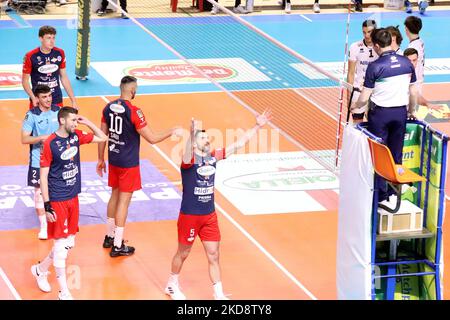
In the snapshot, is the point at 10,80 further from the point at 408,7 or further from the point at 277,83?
the point at 408,7

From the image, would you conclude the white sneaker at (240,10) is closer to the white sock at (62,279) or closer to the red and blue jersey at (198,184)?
the red and blue jersey at (198,184)

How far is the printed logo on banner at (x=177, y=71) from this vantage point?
22.6m

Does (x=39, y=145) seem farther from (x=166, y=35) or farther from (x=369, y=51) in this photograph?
(x=166, y=35)

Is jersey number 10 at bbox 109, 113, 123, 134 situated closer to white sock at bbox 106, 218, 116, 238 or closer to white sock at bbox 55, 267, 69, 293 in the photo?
white sock at bbox 106, 218, 116, 238

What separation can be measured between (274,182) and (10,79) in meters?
8.00

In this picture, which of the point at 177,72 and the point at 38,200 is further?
the point at 177,72

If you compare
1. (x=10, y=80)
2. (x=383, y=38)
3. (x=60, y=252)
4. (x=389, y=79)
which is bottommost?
(x=10, y=80)

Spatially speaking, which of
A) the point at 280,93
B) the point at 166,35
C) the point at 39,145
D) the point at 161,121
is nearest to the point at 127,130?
the point at 39,145

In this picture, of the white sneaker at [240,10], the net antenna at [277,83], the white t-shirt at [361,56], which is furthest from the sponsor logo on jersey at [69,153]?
the white sneaker at [240,10]

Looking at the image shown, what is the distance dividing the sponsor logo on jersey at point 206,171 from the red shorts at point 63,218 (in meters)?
1.64

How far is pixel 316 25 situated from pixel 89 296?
1675cm

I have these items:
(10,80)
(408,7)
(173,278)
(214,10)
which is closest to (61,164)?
(173,278)

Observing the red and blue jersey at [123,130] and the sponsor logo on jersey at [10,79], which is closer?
the red and blue jersey at [123,130]

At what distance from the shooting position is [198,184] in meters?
12.3
